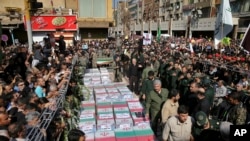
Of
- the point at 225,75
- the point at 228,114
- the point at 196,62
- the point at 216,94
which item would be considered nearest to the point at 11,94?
the point at 228,114

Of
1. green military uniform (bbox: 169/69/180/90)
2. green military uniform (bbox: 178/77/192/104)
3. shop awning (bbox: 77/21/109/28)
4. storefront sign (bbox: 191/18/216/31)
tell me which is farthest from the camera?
storefront sign (bbox: 191/18/216/31)

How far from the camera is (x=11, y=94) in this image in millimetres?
5844

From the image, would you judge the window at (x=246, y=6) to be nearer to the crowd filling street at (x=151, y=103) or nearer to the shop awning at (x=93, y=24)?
the shop awning at (x=93, y=24)

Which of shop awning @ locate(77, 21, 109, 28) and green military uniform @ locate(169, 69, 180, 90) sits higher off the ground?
shop awning @ locate(77, 21, 109, 28)

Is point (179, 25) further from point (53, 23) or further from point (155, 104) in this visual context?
point (155, 104)

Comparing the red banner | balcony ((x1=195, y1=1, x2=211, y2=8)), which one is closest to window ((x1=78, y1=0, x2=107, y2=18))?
the red banner

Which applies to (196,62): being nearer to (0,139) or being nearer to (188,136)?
(188,136)

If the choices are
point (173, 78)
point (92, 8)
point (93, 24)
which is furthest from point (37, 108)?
point (92, 8)

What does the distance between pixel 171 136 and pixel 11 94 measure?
141 inches

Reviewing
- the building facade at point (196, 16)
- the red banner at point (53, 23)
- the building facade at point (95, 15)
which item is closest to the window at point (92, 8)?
the building facade at point (95, 15)

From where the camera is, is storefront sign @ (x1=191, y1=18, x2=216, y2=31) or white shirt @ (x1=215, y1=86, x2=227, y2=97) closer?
white shirt @ (x1=215, y1=86, x2=227, y2=97)

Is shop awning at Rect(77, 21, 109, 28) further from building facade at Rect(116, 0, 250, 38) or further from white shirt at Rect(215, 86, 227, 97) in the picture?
white shirt at Rect(215, 86, 227, 97)

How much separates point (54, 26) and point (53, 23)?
11.7 inches

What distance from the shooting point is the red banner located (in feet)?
80.5
